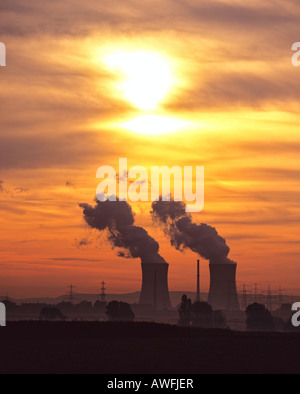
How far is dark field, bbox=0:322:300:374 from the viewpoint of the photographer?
27.3 meters

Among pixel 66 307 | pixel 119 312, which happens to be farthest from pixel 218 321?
pixel 66 307

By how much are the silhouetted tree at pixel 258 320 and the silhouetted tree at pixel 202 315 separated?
16.4ft

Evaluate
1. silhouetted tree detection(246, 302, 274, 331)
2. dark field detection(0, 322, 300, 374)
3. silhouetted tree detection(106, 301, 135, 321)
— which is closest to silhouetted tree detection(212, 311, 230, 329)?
silhouetted tree detection(246, 302, 274, 331)

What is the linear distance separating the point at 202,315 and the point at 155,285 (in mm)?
14665

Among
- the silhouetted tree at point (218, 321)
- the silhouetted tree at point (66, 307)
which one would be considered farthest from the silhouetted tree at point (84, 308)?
the silhouetted tree at point (218, 321)

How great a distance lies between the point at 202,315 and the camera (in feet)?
326

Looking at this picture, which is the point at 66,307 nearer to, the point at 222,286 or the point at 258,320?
the point at 222,286

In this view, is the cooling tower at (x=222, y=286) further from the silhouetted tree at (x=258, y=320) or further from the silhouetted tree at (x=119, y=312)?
the silhouetted tree at (x=119, y=312)

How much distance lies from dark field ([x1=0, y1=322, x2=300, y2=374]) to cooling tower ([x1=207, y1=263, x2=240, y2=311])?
7680 centimetres

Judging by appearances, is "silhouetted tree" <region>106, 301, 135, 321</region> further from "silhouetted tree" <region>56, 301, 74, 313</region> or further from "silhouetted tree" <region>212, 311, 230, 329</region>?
"silhouetted tree" <region>56, 301, 74, 313</region>

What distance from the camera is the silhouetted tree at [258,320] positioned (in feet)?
312
